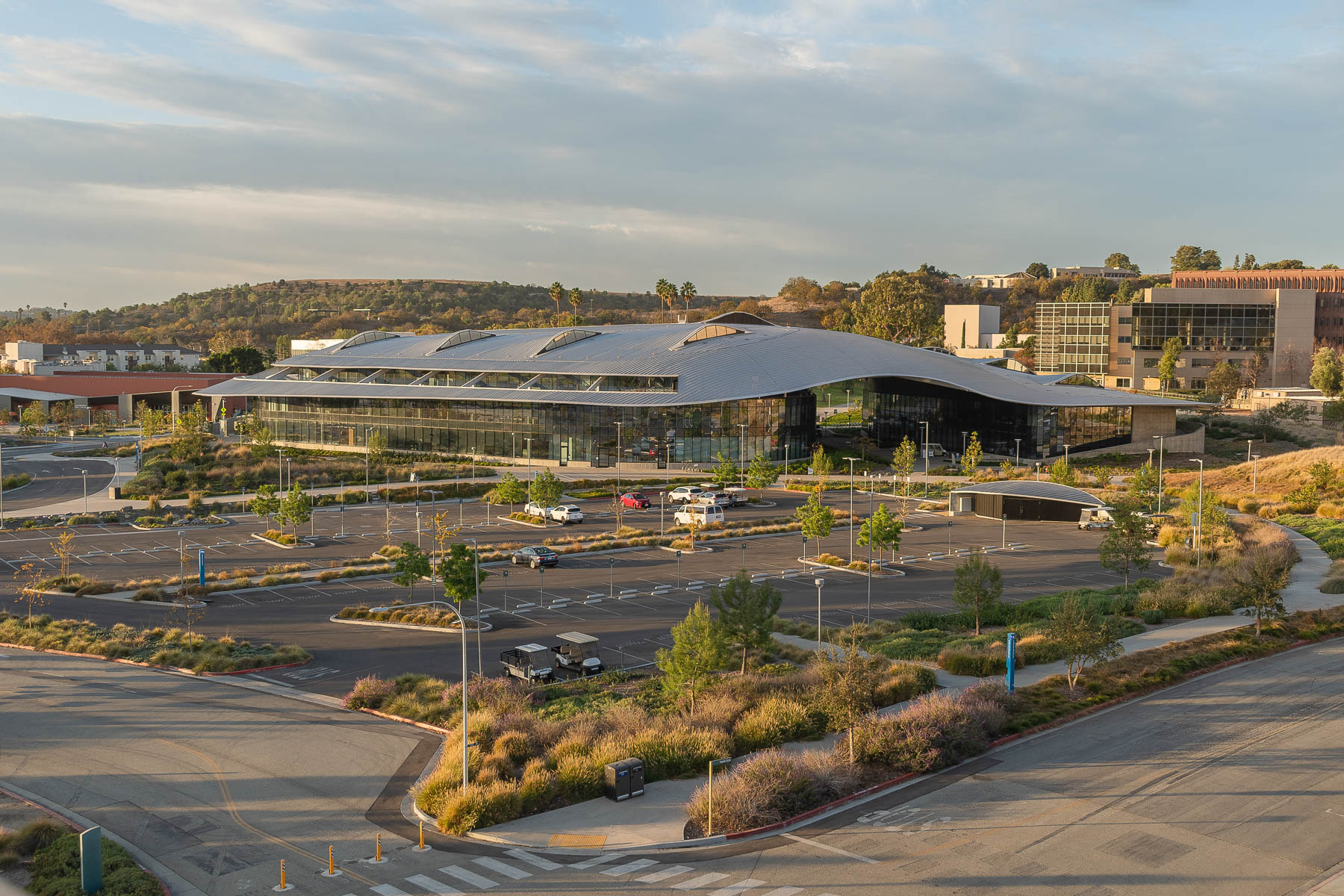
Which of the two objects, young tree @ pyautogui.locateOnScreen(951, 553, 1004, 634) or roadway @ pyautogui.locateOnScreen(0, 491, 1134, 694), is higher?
young tree @ pyautogui.locateOnScreen(951, 553, 1004, 634)

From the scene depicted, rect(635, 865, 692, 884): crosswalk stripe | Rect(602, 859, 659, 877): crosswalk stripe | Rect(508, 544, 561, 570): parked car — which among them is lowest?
Rect(602, 859, 659, 877): crosswalk stripe

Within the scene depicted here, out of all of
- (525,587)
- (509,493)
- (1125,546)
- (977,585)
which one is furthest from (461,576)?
(509,493)

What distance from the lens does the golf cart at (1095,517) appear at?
67.8 meters

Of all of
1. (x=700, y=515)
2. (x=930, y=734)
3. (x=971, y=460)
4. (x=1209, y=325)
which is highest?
(x=1209, y=325)

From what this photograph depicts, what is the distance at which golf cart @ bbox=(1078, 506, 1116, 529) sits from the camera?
67.8 m

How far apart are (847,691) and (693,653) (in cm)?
448

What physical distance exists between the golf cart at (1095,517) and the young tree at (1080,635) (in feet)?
118

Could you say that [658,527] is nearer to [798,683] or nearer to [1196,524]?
[1196,524]

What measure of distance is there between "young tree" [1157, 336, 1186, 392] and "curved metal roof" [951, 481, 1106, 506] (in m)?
81.5

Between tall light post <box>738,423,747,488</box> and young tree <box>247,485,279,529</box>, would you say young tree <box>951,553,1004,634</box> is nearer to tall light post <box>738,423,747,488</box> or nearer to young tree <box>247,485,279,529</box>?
young tree <box>247,485,279,529</box>

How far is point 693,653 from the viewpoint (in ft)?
99.9

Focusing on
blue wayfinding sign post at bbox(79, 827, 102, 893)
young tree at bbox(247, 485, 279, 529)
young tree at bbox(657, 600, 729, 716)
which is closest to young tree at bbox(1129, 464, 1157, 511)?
young tree at bbox(657, 600, 729, 716)

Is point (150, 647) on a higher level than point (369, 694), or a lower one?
lower

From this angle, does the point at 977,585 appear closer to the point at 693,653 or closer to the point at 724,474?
the point at 693,653
